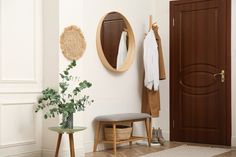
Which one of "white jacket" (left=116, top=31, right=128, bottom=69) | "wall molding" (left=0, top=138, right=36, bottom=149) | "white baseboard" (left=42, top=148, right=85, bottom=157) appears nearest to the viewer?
"wall molding" (left=0, top=138, right=36, bottom=149)

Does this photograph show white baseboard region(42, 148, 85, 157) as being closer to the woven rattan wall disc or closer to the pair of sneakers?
the woven rattan wall disc

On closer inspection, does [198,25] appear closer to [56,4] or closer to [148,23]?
[148,23]

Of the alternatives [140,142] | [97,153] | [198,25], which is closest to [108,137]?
[97,153]

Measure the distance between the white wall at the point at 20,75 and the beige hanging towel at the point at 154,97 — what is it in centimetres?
184

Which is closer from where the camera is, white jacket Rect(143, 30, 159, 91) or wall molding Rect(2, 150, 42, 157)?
wall molding Rect(2, 150, 42, 157)

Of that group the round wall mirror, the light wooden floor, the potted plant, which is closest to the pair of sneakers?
the light wooden floor

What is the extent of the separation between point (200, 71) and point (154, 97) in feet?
2.53

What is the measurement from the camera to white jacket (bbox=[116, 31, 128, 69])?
5.46 metres

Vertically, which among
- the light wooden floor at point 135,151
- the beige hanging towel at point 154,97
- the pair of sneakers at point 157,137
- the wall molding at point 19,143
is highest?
the beige hanging towel at point 154,97

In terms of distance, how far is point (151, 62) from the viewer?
5.68 m

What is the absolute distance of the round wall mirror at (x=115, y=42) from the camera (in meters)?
5.18

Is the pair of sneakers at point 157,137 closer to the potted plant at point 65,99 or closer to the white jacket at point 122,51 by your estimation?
the white jacket at point 122,51

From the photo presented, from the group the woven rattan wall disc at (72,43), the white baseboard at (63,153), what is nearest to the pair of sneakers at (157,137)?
the white baseboard at (63,153)

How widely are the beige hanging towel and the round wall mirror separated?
434 millimetres
